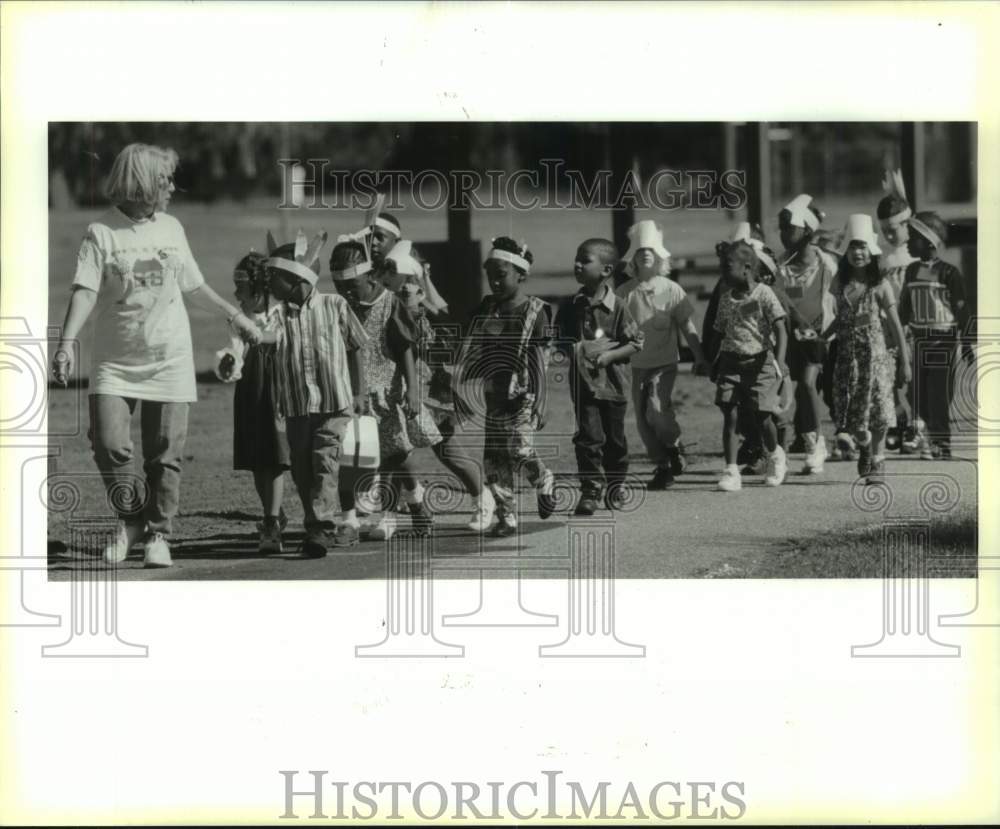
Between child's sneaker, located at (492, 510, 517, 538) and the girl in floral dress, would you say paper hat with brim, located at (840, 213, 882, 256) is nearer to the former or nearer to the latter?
the girl in floral dress

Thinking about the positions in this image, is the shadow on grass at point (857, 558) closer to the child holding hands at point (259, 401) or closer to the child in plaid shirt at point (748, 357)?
the child in plaid shirt at point (748, 357)

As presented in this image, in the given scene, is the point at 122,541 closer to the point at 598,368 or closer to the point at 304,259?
the point at 304,259

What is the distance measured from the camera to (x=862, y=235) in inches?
320

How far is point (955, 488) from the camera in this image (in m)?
7.84

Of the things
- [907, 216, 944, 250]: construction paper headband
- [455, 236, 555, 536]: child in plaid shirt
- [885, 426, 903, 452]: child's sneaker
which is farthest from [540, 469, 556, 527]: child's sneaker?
[907, 216, 944, 250]: construction paper headband

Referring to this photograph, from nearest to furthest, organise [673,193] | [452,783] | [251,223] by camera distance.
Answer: [452,783]
[673,193]
[251,223]

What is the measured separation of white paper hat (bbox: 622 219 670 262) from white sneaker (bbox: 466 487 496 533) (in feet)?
3.37

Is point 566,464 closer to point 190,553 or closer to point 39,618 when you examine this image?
point 190,553

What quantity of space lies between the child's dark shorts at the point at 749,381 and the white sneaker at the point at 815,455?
188mm

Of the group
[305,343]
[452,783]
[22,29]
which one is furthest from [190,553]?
[22,29]

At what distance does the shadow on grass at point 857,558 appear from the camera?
7676mm

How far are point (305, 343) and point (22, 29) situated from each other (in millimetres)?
1522

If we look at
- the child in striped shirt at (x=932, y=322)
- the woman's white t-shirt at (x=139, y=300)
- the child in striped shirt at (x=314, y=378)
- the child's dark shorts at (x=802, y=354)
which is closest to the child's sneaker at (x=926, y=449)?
the child in striped shirt at (x=932, y=322)

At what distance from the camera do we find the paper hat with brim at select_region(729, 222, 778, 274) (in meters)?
7.97
